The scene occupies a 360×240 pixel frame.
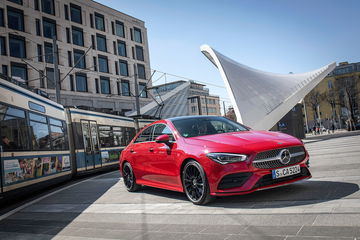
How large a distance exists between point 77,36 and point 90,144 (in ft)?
101

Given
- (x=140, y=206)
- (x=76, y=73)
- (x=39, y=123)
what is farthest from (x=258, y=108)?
(x=140, y=206)

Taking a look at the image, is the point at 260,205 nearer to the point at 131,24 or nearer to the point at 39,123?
the point at 39,123

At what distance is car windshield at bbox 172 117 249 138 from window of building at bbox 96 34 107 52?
4113 cm

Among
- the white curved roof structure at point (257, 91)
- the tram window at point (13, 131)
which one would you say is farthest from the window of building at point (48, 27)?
the tram window at point (13, 131)

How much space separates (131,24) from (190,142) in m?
48.4

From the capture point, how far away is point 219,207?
5.21m

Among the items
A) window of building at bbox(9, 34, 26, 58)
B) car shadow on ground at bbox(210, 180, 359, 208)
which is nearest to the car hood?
car shadow on ground at bbox(210, 180, 359, 208)

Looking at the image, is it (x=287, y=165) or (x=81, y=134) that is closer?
(x=287, y=165)

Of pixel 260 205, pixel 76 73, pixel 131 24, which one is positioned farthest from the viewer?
pixel 131 24

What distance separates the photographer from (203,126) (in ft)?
21.2

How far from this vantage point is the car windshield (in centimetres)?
625

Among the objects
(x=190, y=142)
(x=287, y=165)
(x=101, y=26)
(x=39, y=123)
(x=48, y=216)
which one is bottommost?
(x=48, y=216)

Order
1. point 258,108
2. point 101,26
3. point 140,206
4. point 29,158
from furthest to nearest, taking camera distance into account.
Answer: point 101,26 → point 258,108 → point 29,158 → point 140,206

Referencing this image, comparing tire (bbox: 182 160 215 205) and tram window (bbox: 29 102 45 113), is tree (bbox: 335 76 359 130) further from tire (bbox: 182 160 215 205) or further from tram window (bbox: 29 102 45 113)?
tire (bbox: 182 160 215 205)
